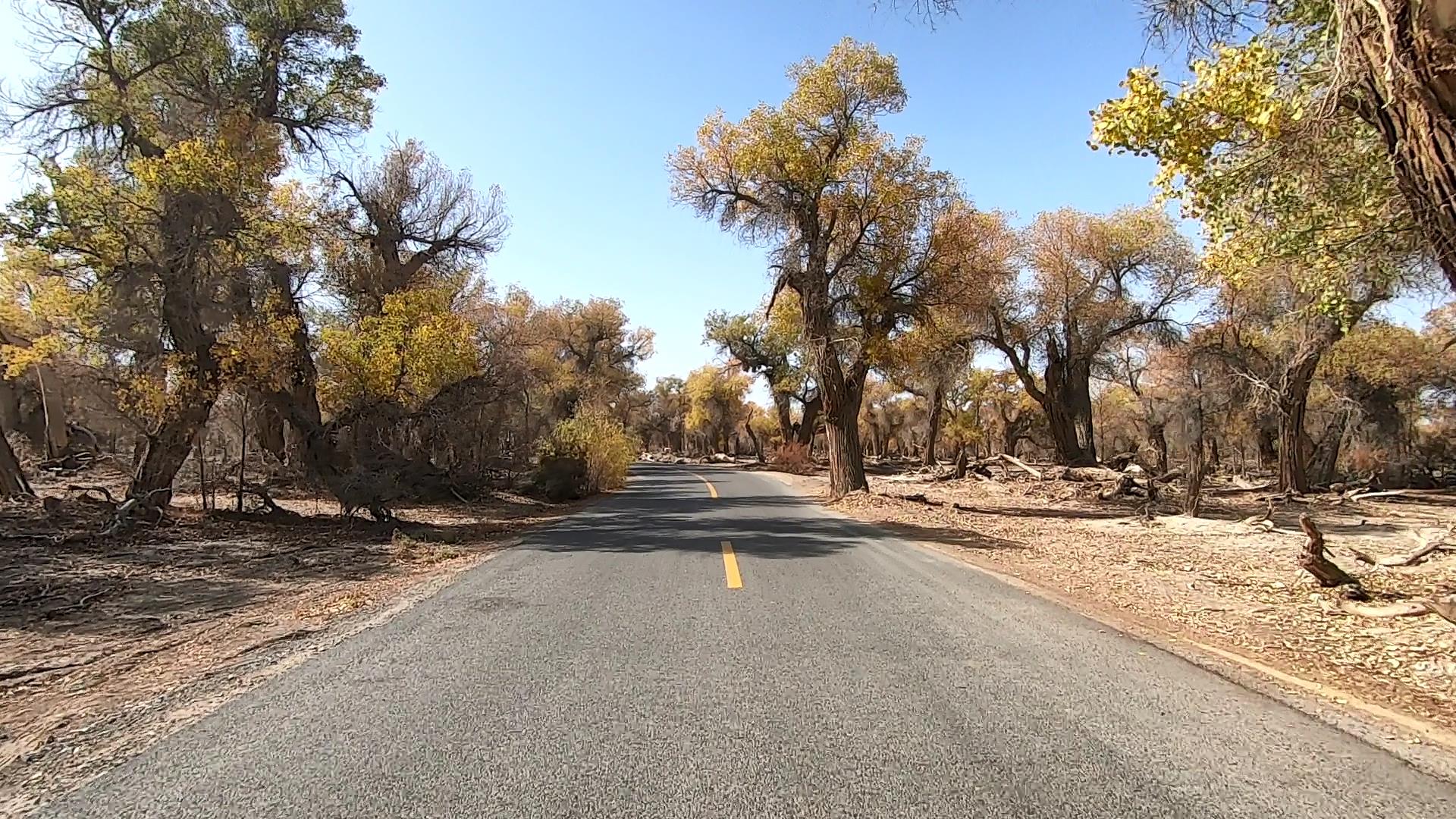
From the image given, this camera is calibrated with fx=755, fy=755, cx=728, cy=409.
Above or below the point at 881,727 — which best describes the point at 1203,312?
above

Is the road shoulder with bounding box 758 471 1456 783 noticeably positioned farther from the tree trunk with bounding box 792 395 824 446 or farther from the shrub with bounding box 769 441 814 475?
the tree trunk with bounding box 792 395 824 446

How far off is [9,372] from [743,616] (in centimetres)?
1433

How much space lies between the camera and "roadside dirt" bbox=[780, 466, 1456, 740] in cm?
515

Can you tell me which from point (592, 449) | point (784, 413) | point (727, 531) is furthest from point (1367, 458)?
point (784, 413)

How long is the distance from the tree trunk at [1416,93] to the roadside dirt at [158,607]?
7.77 metres

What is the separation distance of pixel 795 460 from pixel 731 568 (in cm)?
3288

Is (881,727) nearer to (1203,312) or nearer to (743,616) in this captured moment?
(743,616)

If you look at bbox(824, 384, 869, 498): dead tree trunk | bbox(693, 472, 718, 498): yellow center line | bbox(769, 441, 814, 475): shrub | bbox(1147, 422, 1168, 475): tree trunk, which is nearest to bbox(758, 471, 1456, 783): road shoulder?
bbox(824, 384, 869, 498): dead tree trunk

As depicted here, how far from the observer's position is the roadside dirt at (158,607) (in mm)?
4223

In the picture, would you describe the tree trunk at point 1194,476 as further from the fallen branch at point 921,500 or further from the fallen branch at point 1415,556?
the fallen branch at point 1415,556

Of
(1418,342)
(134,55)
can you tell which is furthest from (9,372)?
(1418,342)

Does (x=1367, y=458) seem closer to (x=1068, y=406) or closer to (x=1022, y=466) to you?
(x=1068, y=406)

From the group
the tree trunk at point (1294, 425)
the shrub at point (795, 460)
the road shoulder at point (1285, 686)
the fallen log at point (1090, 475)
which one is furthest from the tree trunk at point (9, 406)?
the tree trunk at point (1294, 425)

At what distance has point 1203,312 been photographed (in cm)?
2523
